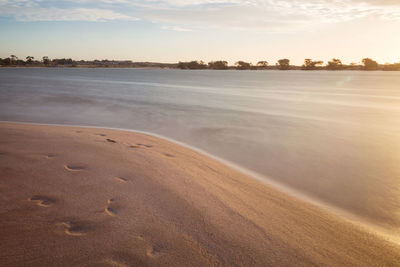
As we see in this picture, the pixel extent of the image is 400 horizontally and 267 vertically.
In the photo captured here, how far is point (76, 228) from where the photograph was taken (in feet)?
7.93

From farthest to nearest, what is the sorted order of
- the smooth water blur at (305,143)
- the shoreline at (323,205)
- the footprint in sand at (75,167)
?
the smooth water blur at (305,143)
the footprint in sand at (75,167)
the shoreline at (323,205)

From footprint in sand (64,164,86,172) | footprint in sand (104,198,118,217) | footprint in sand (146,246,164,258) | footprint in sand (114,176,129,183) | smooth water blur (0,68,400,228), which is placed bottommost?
smooth water blur (0,68,400,228)

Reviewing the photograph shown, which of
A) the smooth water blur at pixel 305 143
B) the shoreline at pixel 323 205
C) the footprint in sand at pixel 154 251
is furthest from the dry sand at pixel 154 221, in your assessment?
the smooth water blur at pixel 305 143

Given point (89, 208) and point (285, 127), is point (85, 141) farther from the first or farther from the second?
point (285, 127)

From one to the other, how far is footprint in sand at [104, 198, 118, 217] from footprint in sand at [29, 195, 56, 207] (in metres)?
0.60

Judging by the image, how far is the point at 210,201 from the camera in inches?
126

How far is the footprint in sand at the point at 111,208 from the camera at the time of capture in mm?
2718

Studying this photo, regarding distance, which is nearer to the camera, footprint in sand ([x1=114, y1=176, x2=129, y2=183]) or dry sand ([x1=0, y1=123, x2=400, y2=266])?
dry sand ([x1=0, y1=123, x2=400, y2=266])

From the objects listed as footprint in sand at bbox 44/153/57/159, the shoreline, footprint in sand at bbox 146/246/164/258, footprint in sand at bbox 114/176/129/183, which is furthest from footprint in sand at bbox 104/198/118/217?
the shoreline

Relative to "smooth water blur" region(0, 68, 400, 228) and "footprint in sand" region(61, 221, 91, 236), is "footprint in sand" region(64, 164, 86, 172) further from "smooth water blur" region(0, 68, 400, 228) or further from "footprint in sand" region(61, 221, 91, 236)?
"smooth water blur" region(0, 68, 400, 228)

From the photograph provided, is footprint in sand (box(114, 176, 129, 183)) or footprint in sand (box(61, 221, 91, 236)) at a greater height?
footprint in sand (box(114, 176, 129, 183))

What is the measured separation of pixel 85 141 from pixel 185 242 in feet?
12.8

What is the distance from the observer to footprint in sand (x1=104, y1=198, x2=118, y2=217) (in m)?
2.72

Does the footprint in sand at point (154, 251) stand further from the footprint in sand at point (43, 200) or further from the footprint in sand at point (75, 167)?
the footprint in sand at point (75, 167)
